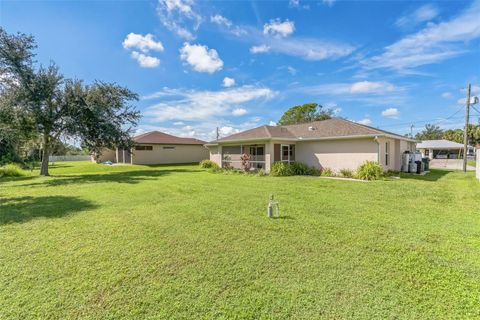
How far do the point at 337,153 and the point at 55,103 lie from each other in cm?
1935

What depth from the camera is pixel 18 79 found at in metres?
14.3

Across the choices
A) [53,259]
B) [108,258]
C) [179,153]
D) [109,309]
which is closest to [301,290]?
[109,309]

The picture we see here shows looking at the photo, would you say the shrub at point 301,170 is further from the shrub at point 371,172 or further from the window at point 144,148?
the window at point 144,148

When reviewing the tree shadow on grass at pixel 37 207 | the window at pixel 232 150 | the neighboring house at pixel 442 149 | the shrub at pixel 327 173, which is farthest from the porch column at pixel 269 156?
the neighboring house at pixel 442 149

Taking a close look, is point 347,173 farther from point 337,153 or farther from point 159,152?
point 159,152

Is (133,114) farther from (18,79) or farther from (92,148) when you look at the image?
(18,79)

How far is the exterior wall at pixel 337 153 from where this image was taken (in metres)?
13.7

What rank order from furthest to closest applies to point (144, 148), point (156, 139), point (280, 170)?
point (156, 139), point (144, 148), point (280, 170)

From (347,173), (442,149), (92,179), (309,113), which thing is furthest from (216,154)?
(442,149)

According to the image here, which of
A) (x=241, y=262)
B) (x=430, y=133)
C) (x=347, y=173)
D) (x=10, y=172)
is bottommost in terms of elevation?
(x=241, y=262)

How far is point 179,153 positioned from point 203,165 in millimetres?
9887

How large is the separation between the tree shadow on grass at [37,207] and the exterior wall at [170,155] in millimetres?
18375

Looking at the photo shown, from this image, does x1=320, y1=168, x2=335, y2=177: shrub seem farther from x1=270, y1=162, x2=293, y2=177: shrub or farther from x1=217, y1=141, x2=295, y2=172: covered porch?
x1=217, y1=141, x2=295, y2=172: covered porch

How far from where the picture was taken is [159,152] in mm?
28406
